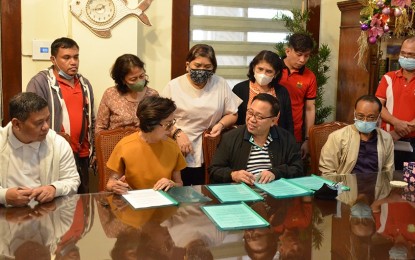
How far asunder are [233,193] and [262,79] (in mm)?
1226

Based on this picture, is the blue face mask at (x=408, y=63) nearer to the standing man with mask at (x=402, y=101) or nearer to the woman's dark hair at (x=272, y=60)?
the standing man with mask at (x=402, y=101)

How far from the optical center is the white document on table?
142 inches

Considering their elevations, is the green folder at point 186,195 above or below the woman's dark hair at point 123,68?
below

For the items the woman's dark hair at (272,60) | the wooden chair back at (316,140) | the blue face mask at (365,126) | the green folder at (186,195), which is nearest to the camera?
the green folder at (186,195)

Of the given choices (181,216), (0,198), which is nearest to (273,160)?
(181,216)

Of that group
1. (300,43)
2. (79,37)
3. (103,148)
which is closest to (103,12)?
(79,37)

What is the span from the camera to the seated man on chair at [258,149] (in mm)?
2947

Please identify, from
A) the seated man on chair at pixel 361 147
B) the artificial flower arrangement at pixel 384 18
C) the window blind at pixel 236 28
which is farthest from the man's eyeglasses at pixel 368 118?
the window blind at pixel 236 28

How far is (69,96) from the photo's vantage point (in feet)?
11.2

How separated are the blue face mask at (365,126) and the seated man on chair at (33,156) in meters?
1.78

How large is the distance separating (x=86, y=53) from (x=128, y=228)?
2201 millimetres

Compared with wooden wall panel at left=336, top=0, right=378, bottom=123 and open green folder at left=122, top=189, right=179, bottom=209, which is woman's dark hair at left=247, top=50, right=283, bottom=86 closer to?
wooden wall panel at left=336, top=0, right=378, bottom=123

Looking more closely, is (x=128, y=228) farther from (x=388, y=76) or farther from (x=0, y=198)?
(x=388, y=76)

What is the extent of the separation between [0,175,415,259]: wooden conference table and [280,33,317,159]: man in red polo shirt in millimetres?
1588
